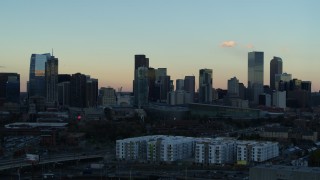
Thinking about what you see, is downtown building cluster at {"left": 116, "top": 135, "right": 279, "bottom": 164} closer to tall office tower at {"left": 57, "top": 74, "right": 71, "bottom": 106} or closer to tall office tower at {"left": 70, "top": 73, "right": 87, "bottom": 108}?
tall office tower at {"left": 70, "top": 73, "right": 87, "bottom": 108}

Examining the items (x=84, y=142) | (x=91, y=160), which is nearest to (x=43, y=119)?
(x=84, y=142)

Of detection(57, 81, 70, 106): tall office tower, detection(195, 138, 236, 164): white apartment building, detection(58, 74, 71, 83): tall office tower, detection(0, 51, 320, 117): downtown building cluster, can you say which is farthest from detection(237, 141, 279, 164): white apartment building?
detection(58, 74, 71, 83): tall office tower

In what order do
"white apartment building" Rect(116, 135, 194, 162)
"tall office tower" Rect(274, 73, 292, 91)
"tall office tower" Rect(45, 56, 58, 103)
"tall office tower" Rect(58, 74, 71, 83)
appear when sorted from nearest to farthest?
"white apartment building" Rect(116, 135, 194, 162) → "tall office tower" Rect(45, 56, 58, 103) → "tall office tower" Rect(58, 74, 71, 83) → "tall office tower" Rect(274, 73, 292, 91)

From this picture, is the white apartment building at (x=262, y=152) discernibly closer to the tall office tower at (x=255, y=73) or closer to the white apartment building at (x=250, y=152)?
the white apartment building at (x=250, y=152)

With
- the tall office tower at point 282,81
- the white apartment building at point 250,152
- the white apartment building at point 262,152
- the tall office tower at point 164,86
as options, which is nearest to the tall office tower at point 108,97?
the tall office tower at point 164,86

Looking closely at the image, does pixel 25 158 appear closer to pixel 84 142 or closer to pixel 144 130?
pixel 84 142

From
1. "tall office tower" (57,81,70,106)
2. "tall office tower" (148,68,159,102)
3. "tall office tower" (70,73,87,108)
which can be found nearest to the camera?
"tall office tower" (70,73,87,108)
